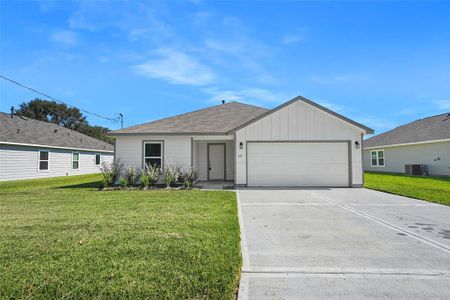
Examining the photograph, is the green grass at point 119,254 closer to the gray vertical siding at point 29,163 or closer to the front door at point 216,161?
the front door at point 216,161

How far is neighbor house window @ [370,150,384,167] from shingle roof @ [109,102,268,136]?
14443 millimetres

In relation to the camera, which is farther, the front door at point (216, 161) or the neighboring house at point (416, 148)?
the neighboring house at point (416, 148)

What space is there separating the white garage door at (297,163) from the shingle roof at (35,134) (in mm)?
15504

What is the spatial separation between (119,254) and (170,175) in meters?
8.50

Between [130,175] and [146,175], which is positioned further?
[146,175]

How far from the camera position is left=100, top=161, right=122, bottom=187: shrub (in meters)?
12.1

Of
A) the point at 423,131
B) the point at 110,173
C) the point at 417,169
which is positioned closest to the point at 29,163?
the point at 110,173

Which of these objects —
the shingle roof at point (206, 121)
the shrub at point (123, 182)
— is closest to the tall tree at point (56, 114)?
the shingle roof at point (206, 121)

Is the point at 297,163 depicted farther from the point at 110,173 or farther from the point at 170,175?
the point at 110,173

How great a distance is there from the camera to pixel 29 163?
699 inches

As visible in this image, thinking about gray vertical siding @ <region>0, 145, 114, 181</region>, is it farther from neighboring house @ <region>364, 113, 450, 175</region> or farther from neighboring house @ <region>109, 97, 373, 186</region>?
neighboring house @ <region>364, 113, 450, 175</region>

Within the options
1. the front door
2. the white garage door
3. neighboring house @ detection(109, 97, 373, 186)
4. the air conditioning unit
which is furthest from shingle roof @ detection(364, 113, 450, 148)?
the front door

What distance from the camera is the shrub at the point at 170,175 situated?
12.0 metres

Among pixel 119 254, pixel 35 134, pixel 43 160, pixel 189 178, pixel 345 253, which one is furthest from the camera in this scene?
pixel 35 134
